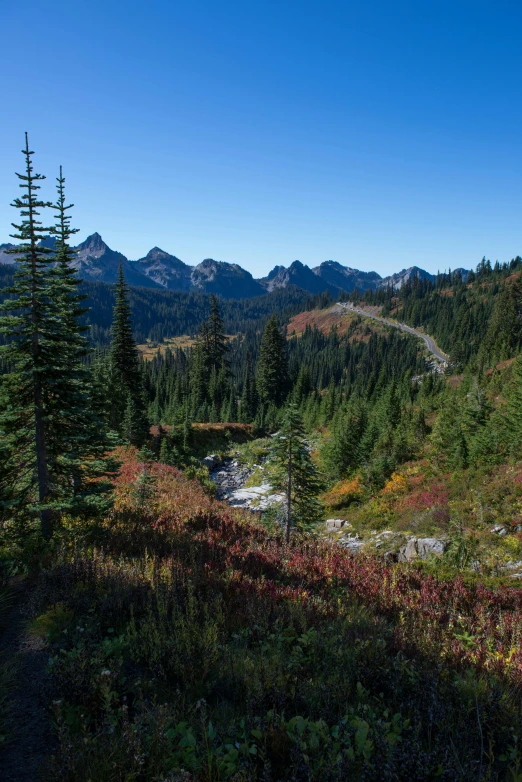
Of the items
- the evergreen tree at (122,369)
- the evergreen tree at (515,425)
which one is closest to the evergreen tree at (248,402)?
the evergreen tree at (122,369)

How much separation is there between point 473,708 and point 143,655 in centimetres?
362

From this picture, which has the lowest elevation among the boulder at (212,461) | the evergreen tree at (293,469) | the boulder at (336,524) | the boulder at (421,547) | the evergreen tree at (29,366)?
the boulder at (212,461)

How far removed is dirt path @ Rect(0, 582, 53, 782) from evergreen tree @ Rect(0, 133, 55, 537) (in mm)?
3959

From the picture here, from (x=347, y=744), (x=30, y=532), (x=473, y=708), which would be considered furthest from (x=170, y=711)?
(x=30, y=532)

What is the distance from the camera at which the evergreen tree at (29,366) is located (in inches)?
358

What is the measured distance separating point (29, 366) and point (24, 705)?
7.32 meters

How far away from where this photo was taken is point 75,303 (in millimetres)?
15945

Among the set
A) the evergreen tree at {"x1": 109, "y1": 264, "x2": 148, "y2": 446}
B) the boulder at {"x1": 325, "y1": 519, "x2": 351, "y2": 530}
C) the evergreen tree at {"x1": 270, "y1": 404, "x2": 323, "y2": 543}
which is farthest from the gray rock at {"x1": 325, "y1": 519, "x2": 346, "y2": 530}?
the evergreen tree at {"x1": 109, "y1": 264, "x2": 148, "y2": 446}

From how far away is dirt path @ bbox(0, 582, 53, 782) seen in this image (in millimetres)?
3219

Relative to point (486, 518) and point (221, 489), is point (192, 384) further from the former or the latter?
point (486, 518)

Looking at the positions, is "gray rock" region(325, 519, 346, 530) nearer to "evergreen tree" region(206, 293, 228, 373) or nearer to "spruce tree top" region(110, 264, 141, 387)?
"spruce tree top" region(110, 264, 141, 387)

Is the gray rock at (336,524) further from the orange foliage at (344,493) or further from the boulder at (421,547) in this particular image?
the boulder at (421,547)

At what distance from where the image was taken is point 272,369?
227 ft

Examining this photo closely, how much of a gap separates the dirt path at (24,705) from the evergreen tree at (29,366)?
13.0 feet
